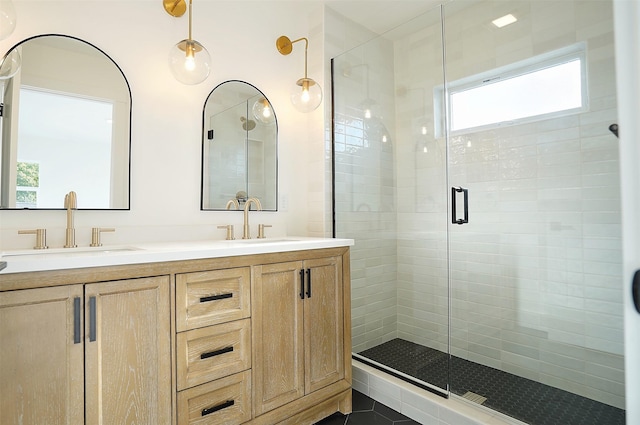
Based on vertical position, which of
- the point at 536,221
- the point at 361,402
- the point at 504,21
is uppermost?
the point at 504,21

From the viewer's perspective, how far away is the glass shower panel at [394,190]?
2.33 metres

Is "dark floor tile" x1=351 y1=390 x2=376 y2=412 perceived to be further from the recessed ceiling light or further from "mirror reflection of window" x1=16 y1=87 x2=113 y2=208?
the recessed ceiling light

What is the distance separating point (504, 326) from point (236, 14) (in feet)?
8.57

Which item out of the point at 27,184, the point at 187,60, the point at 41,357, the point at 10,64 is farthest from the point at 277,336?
the point at 10,64

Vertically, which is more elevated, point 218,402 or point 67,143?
point 67,143

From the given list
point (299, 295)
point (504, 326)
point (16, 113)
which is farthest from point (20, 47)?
point (504, 326)

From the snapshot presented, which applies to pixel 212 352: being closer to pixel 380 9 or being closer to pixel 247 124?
pixel 247 124

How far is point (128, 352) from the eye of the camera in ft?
4.13

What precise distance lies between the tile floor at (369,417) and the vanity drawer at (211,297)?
85 centimetres

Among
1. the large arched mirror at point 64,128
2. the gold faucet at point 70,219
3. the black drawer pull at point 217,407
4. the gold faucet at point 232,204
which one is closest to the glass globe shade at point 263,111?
the gold faucet at point 232,204

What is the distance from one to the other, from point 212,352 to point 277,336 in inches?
12.8

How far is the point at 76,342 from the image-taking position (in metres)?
1.17

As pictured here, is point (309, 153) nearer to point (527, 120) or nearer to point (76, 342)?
point (527, 120)

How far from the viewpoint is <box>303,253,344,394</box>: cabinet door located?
1.80 meters
